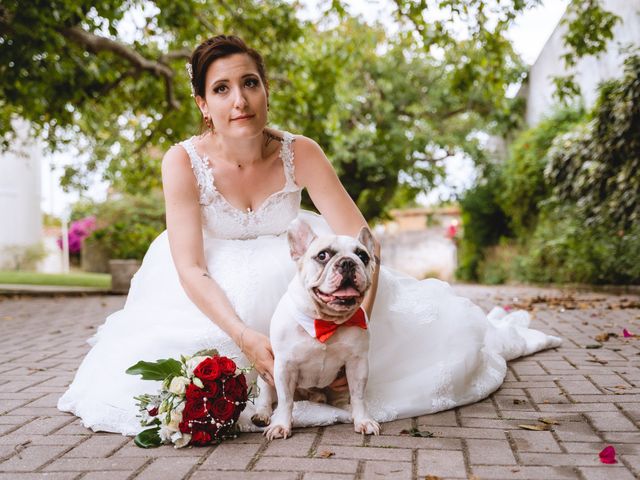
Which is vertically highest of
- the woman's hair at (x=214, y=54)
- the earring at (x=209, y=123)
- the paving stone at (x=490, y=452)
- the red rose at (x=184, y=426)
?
the woman's hair at (x=214, y=54)

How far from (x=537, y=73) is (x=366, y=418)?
1572 cm

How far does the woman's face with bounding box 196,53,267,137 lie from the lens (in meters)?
3.40

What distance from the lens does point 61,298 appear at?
1091cm

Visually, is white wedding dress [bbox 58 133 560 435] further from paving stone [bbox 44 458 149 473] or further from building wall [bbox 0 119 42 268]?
building wall [bbox 0 119 42 268]

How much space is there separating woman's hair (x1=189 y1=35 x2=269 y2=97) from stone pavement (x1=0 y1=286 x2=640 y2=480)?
194cm

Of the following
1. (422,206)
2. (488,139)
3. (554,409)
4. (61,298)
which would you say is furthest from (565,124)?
(422,206)

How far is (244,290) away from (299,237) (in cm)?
70

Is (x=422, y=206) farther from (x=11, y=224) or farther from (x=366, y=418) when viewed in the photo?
(x=366, y=418)

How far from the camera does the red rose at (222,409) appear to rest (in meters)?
2.73

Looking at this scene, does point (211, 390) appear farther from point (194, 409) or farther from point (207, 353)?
point (207, 353)

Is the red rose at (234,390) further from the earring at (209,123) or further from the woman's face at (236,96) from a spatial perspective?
the earring at (209,123)

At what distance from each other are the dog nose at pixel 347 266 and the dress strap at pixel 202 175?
1355 mm

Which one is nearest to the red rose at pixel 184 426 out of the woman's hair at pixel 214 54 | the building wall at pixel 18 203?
the woman's hair at pixel 214 54

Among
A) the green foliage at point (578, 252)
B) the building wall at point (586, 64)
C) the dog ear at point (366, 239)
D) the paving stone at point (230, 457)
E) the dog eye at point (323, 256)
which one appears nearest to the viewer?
the paving stone at point (230, 457)
